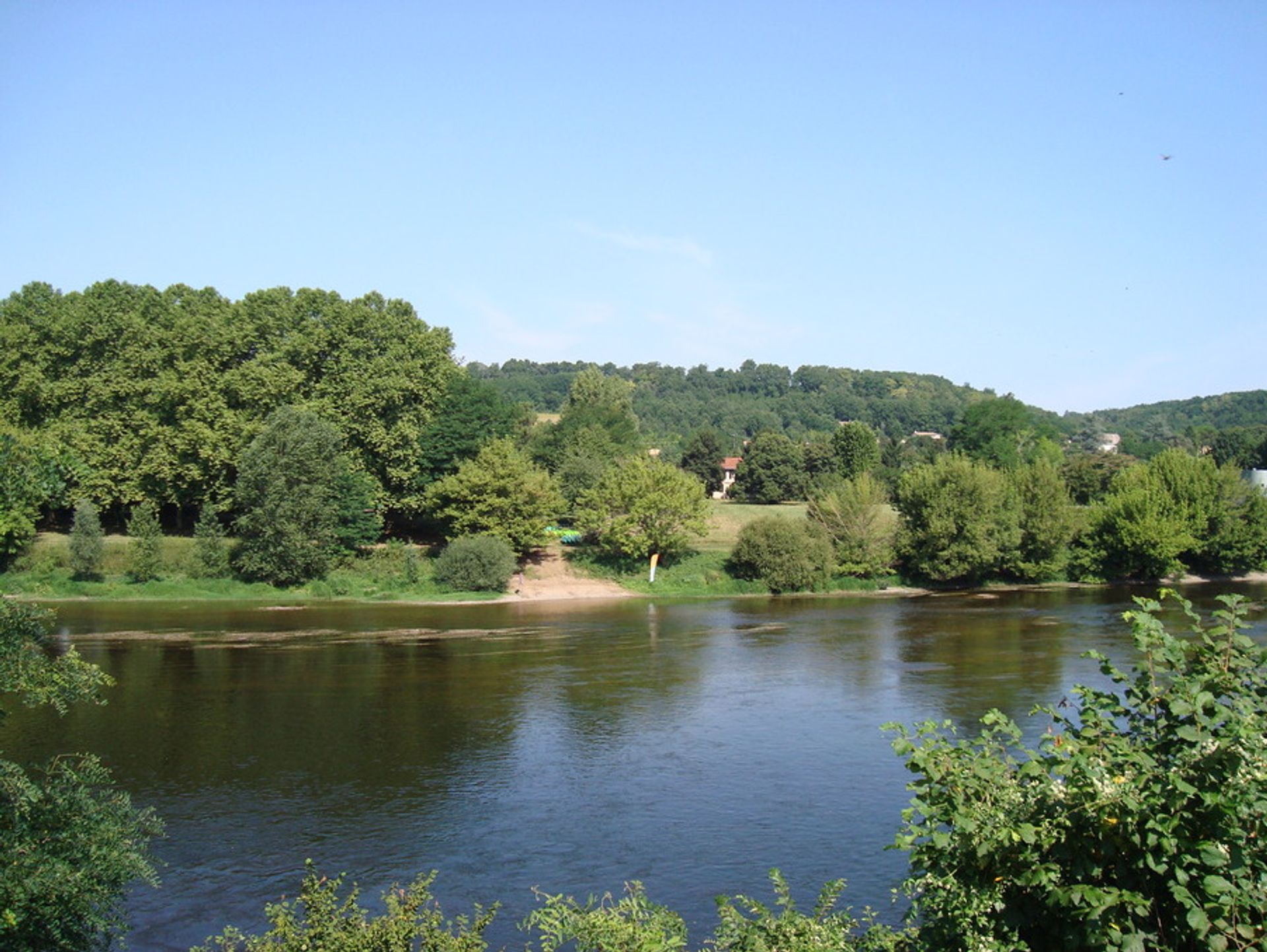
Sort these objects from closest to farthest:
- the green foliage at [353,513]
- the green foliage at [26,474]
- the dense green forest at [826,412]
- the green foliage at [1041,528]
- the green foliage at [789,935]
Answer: the green foliage at [789,935] → the green foliage at [26,474] → the green foliage at [353,513] → the green foliage at [1041,528] → the dense green forest at [826,412]

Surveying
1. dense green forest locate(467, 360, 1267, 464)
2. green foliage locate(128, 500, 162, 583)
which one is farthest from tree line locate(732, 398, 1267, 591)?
dense green forest locate(467, 360, 1267, 464)

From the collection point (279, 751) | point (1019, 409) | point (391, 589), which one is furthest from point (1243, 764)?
point (1019, 409)

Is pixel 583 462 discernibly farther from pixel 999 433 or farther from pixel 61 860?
pixel 61 860

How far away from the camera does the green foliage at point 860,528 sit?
56312mm

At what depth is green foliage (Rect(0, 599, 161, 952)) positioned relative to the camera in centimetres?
969

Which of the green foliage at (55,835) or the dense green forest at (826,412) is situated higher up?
the dense green forest at (826,412)

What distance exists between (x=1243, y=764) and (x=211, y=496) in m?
55.1

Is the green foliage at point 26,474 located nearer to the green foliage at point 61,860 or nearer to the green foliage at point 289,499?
the green foliage at point 61,860

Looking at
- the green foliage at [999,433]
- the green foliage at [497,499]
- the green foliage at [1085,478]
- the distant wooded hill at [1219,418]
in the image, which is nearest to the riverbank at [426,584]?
the green foliage at [497,499]

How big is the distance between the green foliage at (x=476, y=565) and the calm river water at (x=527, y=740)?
5500 mm

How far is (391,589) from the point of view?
52.4 meters

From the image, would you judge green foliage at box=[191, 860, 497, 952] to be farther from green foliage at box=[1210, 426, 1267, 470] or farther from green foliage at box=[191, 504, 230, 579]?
green foliage at box=[1210, 426, 1267, 470]

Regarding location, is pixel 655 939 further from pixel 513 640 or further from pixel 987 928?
→ pixel 513 640

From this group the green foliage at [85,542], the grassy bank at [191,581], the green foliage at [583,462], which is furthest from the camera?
the green foliage at [583,462]
